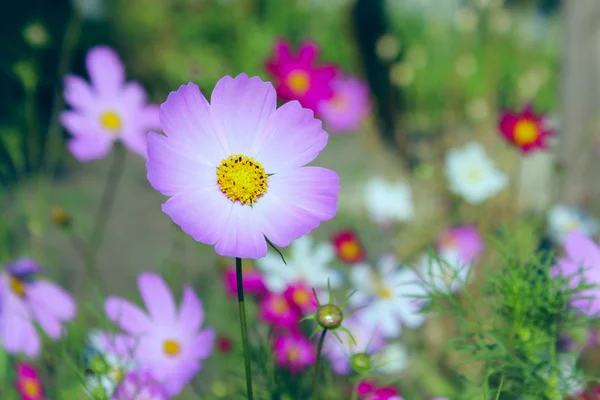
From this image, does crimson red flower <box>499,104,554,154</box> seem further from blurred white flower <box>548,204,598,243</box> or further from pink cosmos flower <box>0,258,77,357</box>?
pink cosmos flower <box>0,258,77,357</box>

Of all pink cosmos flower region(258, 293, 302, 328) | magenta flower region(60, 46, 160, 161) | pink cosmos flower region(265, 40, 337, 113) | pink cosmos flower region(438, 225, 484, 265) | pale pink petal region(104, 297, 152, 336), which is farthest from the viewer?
pink cosmos flower region(438, 225, 484, 265)

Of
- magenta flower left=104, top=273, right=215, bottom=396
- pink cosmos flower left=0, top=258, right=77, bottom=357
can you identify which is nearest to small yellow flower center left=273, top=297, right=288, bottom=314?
magenta flower left=104, top=273, right=215, bottom=396

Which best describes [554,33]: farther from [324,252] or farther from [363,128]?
[324,252]

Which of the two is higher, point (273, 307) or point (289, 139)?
point (273, 307)

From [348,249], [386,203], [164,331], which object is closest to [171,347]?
[164,331]

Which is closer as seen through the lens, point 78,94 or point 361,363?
point 361,363

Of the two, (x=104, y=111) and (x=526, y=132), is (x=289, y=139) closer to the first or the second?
(x=104, y=111)
